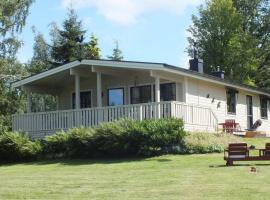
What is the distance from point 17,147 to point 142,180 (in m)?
9.90

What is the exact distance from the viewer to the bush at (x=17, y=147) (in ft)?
78.4

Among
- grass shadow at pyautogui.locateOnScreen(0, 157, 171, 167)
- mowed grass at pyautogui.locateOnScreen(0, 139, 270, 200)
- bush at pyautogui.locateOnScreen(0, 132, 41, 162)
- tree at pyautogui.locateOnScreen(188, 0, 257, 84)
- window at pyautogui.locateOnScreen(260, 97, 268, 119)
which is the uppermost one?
tree at pyautogui.locateOnScreen(188, 0, 257, 84)

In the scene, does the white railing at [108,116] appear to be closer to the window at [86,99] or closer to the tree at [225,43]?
the window at [86,99]

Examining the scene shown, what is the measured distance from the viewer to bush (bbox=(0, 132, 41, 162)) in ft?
78.4

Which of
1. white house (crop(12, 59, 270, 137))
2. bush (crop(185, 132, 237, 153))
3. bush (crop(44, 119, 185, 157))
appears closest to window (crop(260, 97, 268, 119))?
white house (crop(12, 59, 270, 137))

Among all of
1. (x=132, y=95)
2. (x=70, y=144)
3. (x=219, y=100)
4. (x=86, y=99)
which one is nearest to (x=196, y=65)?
(x=219, y=100)

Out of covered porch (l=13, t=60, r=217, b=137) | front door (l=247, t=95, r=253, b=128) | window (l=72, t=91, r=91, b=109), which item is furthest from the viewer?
front door (l=247, t=95, r=253, b=128)

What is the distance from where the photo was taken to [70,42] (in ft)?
169

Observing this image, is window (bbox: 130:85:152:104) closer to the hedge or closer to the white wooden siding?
the white wooden siding

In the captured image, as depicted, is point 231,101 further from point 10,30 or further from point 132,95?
point 10,30

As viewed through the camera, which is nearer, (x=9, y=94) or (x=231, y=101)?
(x=231, y=101)

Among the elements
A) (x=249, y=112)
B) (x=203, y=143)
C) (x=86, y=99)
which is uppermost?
(x=86, y=99)

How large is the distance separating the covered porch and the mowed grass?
3859mm

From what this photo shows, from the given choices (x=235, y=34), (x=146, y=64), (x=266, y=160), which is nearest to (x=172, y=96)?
(x=146, y=64)
